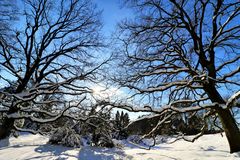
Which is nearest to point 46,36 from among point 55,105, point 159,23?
point 55,105

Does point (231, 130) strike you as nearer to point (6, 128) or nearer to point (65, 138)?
point (65, 138)

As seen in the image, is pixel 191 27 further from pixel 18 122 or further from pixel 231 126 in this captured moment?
pixel 18 122

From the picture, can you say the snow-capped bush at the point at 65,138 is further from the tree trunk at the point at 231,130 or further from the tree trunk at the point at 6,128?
the tree trunk at the point at 231,130

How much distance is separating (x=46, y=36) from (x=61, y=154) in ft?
27.9

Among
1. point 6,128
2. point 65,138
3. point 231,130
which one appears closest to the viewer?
point 231,130

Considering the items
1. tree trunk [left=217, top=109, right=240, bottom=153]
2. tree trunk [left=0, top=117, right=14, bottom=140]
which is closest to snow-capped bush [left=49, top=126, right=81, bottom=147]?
tree trunk [left=0, top=117, right=14, bottom=140]

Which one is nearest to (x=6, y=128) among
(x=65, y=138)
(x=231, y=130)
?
(x=65, y=138)

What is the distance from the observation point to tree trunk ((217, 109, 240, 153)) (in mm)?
6820

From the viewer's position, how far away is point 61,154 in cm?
824

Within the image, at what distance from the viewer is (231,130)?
695 centimetres

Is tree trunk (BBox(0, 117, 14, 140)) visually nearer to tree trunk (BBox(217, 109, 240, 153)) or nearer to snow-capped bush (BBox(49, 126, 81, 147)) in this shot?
snow-capped bush (BBox(49, 126, 81, 147))

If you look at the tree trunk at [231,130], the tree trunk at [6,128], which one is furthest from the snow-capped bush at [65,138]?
the tree trunk at [231,130]

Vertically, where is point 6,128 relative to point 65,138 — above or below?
above

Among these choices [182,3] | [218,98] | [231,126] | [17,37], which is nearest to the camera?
[231,126]
